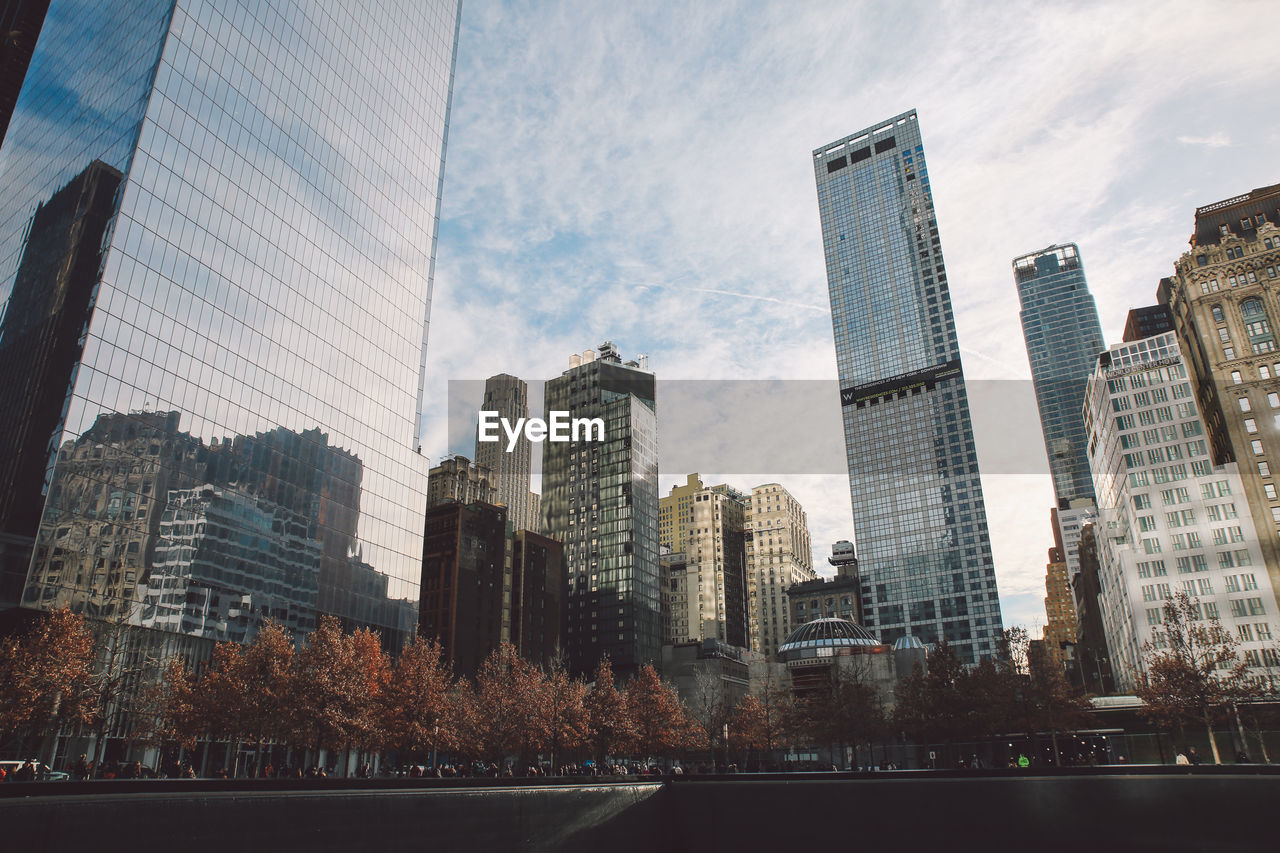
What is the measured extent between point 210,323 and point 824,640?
11950 centimetres

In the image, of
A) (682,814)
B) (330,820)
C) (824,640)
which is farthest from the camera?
(824,640)

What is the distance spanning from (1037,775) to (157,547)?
6450 centimetres

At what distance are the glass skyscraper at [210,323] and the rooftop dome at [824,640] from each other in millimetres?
85110

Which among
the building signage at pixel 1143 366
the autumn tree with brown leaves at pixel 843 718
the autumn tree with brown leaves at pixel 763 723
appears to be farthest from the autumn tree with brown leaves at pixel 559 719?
the building signage at pixel 1143 366

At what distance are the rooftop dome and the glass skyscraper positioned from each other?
85.1m

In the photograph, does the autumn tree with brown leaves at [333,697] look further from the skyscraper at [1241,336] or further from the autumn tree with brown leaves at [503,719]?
the skyscraper at [1241,336]

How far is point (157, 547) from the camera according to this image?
61688 mm

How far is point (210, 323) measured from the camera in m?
69.4

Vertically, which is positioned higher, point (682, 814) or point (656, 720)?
point (656, 720)

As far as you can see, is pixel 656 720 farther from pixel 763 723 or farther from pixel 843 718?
pixel 843 718

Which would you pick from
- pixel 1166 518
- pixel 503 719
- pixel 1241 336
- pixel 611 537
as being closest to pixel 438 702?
pixel 503 719

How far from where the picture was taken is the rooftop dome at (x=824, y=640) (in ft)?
481

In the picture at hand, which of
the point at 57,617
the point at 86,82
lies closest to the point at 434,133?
the point at 86,82

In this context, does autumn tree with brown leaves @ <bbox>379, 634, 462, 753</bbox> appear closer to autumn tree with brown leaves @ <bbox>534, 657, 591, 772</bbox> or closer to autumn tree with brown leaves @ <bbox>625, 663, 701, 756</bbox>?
autumn tree with brown leaves @ <bbox>534, 657, 591, 772</bbox>
